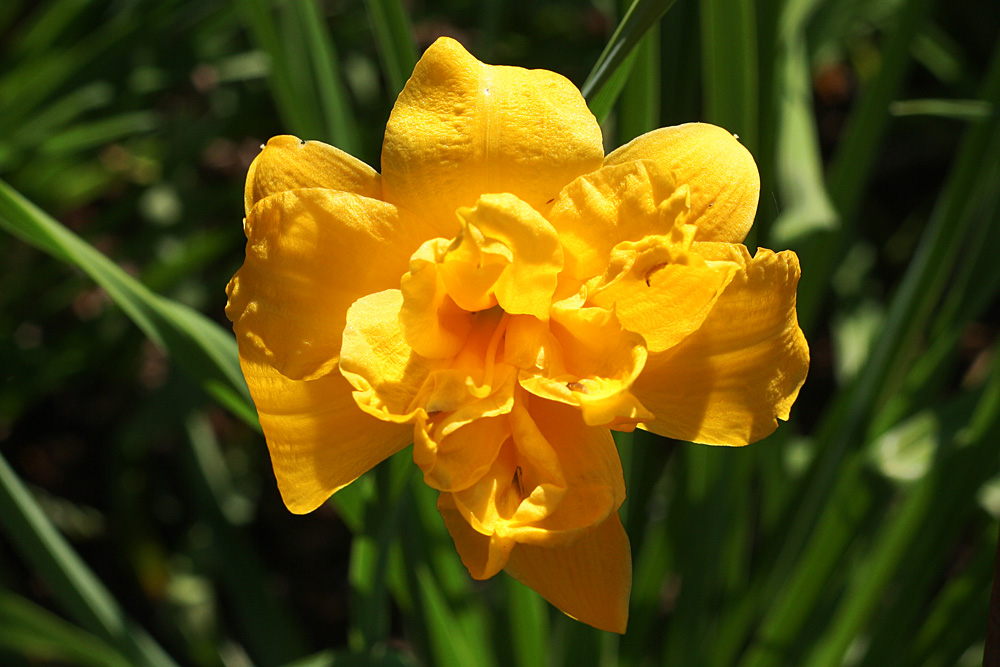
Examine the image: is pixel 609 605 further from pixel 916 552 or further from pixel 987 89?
pixel 987 89

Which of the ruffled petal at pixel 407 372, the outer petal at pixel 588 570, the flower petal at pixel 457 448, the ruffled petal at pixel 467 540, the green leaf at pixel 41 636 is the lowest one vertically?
the green leaf at pixel 41 636

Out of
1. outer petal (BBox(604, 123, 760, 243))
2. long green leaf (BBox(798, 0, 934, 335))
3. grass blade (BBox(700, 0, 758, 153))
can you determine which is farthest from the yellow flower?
long green leaf (BBox(798, 0, 934, 335))

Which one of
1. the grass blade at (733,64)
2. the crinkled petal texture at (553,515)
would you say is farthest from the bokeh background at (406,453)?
the crinkled petal texture at (553,515)

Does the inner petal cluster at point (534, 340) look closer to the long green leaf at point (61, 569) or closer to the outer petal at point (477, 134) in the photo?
the outer petal at point (477, 134)

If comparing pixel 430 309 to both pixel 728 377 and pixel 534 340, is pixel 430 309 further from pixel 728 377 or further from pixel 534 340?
pixel 728 377

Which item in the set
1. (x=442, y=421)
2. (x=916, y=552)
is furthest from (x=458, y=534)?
(x=916, y=552)

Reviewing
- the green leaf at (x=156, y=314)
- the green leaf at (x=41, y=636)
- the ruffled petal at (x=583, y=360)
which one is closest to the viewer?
the ruffled petal at (x=583, y=360)
